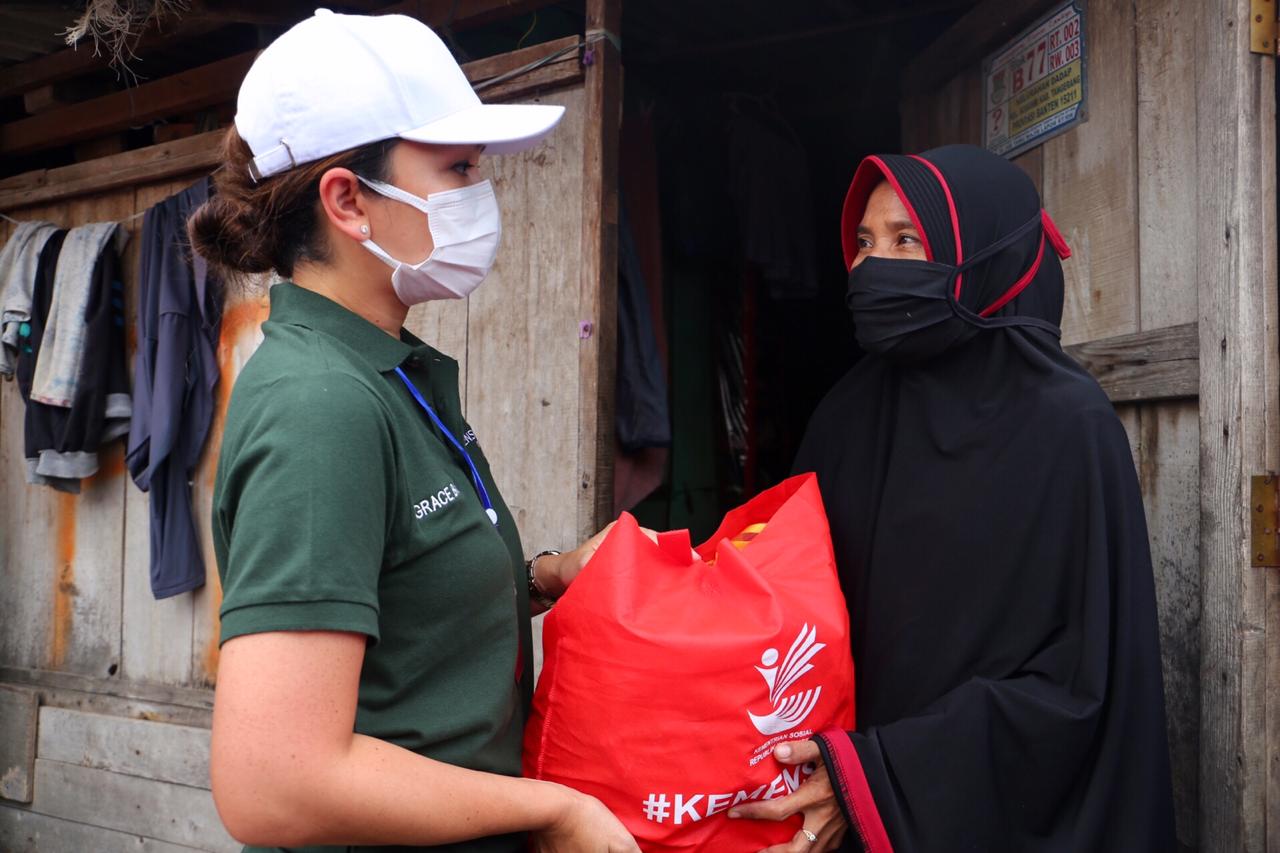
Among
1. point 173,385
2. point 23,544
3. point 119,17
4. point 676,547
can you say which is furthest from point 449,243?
point 23,544

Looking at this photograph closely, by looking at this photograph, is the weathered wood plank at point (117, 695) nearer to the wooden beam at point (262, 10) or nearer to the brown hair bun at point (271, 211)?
the wooden beam at point (262, 10)

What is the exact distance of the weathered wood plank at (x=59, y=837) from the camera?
11.6 feet

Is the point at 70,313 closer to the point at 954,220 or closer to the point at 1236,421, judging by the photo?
the point at 954,220

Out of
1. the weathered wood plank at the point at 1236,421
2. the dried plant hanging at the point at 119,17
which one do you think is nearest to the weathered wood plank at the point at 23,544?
the dried plant hanging at the point at 119,17

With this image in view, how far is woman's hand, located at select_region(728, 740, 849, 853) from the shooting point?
144 centimetres

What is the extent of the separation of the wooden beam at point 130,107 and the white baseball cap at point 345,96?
240 centimetres

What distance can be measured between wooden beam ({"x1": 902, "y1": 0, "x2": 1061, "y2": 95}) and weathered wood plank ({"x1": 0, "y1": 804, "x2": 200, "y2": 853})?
3.61 meters

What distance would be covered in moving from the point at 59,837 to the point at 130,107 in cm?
279

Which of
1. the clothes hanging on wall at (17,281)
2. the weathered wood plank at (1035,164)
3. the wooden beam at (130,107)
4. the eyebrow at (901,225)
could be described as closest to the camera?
the eyebrow at (901,225)

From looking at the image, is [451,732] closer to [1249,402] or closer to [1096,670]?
[1096,670]

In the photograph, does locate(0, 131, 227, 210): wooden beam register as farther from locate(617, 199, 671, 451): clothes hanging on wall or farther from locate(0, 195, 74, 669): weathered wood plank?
locate(617, 199, 671, 451): clothes hanging on wall

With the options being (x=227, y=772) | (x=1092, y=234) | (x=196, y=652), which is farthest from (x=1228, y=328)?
(x=196, y=652)

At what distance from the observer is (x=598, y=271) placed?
266 centimetres

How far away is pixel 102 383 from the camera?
3.52 meters
